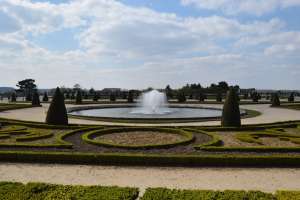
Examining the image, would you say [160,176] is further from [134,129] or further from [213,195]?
[134,129]

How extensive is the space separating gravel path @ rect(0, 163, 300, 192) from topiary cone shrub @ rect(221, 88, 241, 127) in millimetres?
8149

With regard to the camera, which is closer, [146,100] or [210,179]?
[210,179]

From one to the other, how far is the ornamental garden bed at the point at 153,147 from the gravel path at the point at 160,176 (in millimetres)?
456

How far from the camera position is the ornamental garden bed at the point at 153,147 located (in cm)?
1165

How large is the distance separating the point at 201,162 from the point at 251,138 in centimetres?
514

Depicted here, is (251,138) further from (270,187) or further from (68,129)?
(68,129)

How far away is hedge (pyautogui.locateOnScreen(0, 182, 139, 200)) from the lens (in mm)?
7301

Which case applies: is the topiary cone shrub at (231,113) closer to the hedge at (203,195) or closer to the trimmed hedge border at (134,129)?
the trimmed hedge border at (134,129)

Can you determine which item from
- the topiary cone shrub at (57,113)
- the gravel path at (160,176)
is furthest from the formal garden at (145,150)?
the gravel path at (160,176)

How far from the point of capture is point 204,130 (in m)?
18.4

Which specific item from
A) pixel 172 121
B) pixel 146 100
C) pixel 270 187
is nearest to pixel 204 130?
pixel 172 121

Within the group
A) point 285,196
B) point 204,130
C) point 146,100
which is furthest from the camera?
point 146,100

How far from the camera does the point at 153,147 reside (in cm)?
1367

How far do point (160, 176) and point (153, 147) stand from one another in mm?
3411
